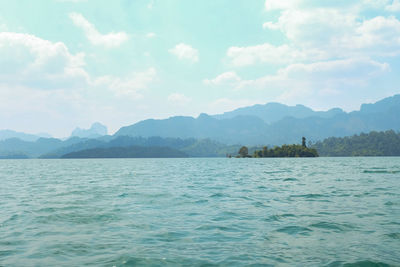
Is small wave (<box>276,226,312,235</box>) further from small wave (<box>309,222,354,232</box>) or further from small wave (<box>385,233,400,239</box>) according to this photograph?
small wave (<box>385,233,400,239</box>)

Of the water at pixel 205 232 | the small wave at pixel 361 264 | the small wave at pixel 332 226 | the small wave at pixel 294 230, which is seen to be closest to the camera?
the small wave at pixel 361 264

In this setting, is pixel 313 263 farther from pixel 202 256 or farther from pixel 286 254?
pixel 202 256

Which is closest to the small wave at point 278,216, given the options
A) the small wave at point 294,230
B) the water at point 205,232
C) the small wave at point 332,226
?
the water at point 205,232

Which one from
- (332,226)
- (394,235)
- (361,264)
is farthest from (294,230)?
(361,264)

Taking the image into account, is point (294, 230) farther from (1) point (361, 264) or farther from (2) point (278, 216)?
(1) point (361, 264)

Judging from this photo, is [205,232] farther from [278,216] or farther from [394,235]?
[394,235]

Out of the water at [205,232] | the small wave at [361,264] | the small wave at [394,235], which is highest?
the small wave at [361,264]

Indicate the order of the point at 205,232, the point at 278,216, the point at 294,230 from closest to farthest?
the point at 205,232
the point at 294,230
the point at 278,216

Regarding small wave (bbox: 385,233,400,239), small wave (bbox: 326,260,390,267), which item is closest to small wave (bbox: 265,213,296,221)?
small wave (bbox: 385,233,400,239)

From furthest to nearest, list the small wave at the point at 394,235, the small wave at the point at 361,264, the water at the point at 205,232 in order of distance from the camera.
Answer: the small wave at the point at 394,235 → the water at the point at 205,232 → the small wave at the point at 361,264

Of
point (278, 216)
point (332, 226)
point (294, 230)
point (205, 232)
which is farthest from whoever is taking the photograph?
point (278, 216)

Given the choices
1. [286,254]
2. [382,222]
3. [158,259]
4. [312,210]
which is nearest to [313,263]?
[286,254]

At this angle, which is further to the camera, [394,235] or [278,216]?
[278,216]

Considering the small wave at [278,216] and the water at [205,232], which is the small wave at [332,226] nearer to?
the water at [205,232]
